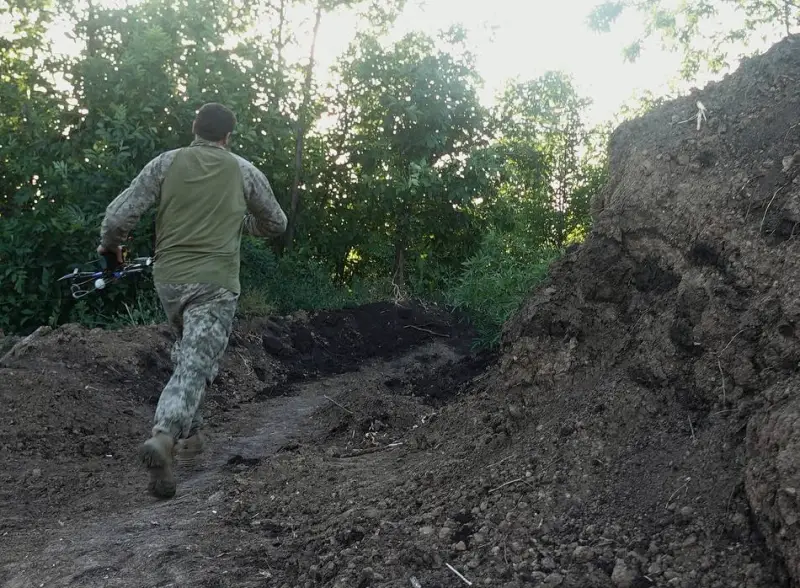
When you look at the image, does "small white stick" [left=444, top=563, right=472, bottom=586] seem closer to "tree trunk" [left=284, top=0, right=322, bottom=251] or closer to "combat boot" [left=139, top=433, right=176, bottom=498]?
"combat boot" [left=139, top=433, right=176, bottom=498]

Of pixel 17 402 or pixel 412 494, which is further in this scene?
pixel 17 402

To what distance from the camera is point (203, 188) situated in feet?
14.8

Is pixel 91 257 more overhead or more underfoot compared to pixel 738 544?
more overhead

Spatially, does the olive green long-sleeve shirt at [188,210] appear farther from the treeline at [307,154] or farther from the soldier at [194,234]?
the treeline at [307,154]

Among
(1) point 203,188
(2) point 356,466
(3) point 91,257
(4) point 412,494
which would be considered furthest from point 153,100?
(4) point 412,494

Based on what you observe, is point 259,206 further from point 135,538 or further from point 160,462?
point 135,538

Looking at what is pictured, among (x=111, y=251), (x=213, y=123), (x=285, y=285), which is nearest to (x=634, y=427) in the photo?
(x=213, y=123)

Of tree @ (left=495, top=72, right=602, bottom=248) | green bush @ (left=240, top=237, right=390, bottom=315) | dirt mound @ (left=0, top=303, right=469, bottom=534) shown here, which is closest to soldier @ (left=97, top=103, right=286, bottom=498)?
dirt mound @ (left=0, top=303, right=469, bottom=534)

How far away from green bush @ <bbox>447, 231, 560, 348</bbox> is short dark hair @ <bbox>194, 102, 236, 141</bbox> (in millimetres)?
4857

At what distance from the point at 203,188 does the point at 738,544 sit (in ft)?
10.4

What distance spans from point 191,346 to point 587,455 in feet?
7.35

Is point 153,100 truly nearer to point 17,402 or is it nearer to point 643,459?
point 17,402

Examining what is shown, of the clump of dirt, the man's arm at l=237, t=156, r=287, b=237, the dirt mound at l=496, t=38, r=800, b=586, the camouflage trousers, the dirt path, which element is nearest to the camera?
the dirt mound at l=496, t=38, r=800, b=586

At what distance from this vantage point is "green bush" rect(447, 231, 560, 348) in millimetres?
9438
